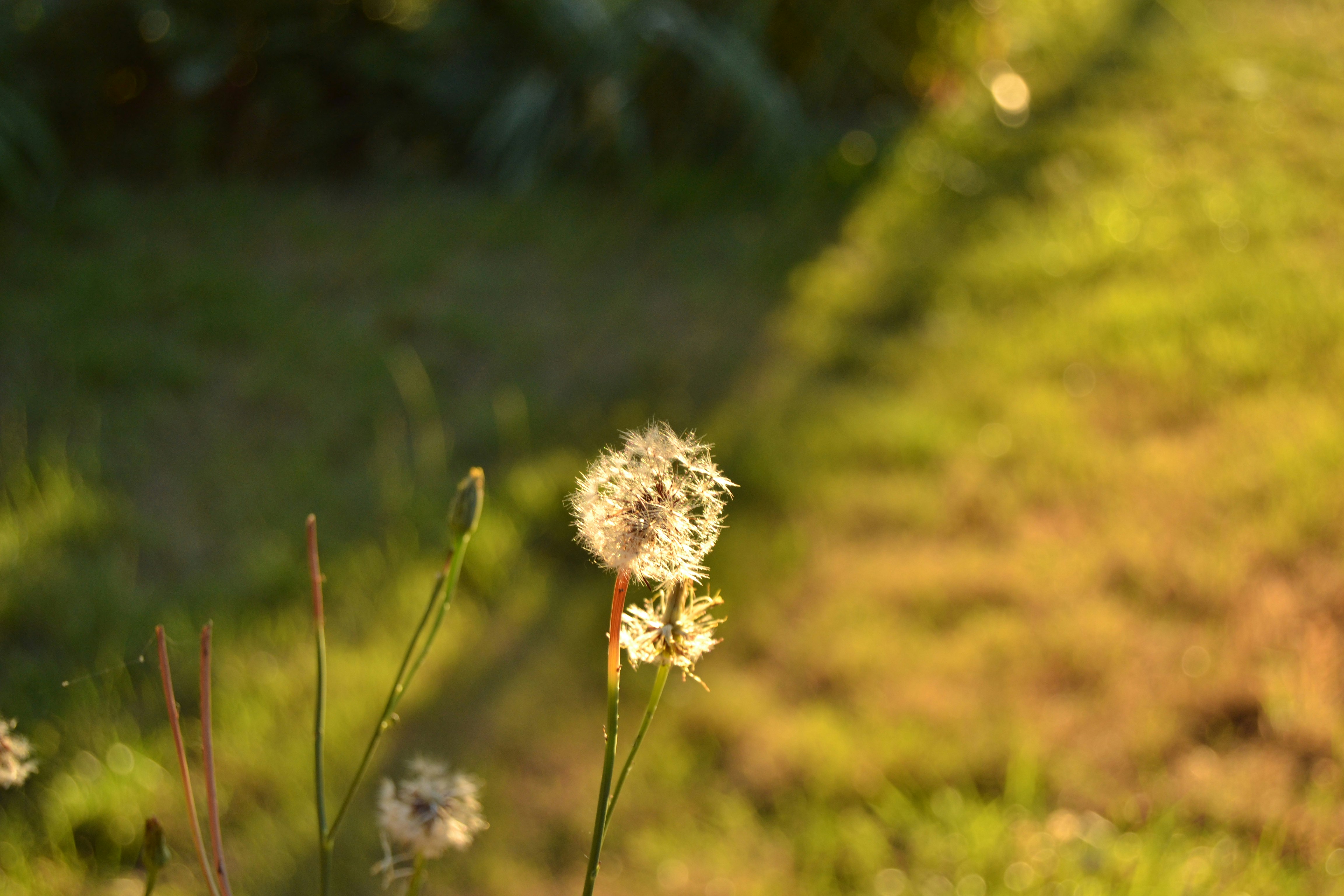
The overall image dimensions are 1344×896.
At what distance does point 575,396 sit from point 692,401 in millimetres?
346

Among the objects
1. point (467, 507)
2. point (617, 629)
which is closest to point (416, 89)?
point (467, 507)

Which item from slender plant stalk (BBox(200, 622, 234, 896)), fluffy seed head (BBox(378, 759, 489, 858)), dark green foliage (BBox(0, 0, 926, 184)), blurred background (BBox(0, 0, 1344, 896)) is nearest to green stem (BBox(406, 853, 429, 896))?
fluffy seed head (BBox(378, 759, 489, 858))

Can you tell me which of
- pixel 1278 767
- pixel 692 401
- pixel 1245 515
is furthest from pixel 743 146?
pixel 1278 767

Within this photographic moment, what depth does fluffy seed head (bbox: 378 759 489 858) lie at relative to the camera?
79 cm

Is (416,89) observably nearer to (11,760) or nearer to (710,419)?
(710,419)

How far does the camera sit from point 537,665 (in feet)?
7.47

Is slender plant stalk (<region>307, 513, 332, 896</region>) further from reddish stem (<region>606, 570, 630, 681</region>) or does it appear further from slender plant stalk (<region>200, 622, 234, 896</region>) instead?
reddish stem (<region>606, 570, 630, 681</region>)

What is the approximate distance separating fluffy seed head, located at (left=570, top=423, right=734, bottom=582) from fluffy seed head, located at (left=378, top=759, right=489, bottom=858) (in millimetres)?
233

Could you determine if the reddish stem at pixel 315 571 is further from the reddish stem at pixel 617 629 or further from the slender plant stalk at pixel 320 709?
the reddish stem at pixel 617 629

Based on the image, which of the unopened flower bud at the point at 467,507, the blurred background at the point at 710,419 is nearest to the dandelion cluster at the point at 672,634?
the unopened flower bud at the point at 467,507

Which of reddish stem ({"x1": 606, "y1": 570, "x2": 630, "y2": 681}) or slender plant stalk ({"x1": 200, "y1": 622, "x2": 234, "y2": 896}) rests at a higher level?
reddish stem ({"x1": 606, "y1": 570, "x2": 630, "y2": 681})

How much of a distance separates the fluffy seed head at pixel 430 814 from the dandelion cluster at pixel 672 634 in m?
0.20

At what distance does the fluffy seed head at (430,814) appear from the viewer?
2.58ft

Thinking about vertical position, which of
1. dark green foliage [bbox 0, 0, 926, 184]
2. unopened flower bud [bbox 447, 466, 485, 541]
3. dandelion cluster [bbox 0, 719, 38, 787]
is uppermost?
dark green foliage [bbox 0, 0, 926, 184]
